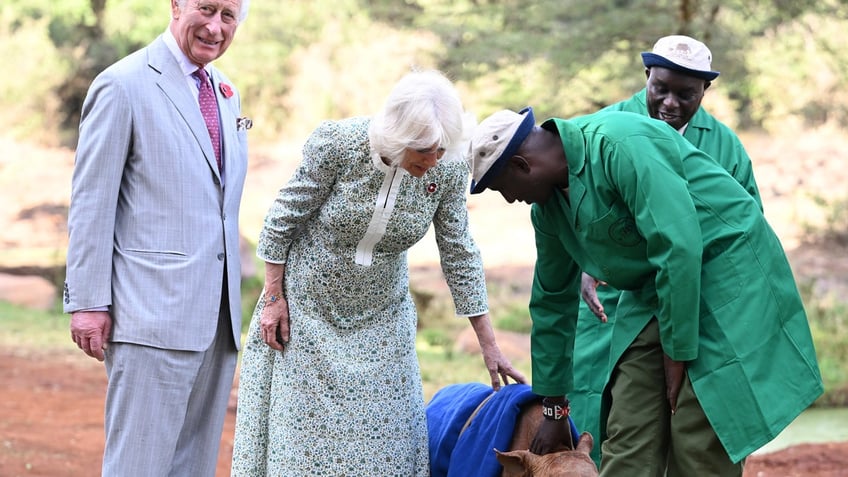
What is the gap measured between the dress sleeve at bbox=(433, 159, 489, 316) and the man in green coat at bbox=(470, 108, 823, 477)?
2.10 ft

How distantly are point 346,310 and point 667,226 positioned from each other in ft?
4.45

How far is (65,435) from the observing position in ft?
23.9

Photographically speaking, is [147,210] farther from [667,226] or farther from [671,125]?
[671,125]

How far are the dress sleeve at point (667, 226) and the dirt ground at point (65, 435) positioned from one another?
3759 mm

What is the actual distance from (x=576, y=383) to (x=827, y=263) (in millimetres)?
11104

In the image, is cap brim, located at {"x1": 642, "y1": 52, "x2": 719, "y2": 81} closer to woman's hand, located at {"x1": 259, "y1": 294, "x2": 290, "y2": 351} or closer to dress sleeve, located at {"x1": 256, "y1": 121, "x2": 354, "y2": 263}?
dress sleeve, located at {"x1": 256, "y1": 121, "x2": 354, "y2": 263}

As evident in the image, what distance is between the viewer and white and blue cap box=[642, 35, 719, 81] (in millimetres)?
4465

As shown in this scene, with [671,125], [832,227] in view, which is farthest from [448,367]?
[832,227]

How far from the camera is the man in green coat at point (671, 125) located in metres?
4.50

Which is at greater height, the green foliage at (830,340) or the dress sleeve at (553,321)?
the dress sleeve at (553,321)

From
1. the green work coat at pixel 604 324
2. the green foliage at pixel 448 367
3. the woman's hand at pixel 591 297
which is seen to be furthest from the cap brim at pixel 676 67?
the green foliage at pixel 448 367

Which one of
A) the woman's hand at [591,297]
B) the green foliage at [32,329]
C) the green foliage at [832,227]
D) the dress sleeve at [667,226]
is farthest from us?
the green foliage at [832,227]

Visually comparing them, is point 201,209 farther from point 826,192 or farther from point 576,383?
point 826,192

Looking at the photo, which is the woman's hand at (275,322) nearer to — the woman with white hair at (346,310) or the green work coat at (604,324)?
the woman with white hair at (346,310)
